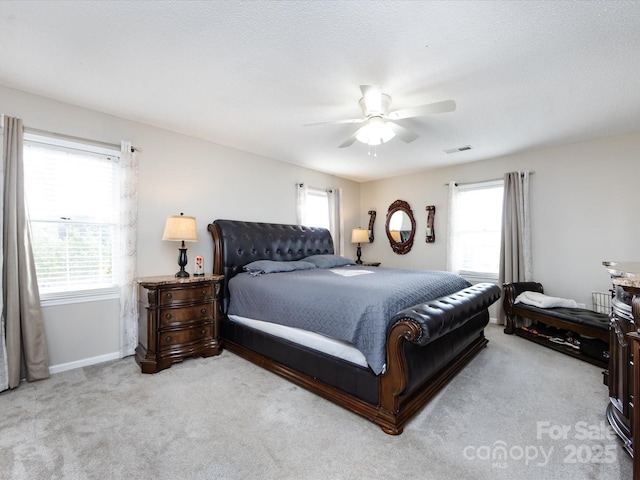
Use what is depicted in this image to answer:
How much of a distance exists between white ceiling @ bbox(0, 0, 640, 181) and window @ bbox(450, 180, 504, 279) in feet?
4.59

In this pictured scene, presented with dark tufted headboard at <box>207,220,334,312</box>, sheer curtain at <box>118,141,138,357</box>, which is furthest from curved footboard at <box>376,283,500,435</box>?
sheer curtain at <box>118,141,138,357</box>

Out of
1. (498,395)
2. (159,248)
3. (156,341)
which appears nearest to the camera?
(498,395)

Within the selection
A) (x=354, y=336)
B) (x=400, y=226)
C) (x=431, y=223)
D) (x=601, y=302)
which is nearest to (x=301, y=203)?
(x=400, y=226)

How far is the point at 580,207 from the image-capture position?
3.85 m

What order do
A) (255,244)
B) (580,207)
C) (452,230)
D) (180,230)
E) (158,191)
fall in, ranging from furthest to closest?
(452,230) → (255,244) → (580,207) → (158,191) → (180,230)

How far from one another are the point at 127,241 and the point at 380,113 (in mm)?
2901

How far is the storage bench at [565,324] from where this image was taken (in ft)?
9.70

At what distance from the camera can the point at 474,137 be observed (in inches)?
144

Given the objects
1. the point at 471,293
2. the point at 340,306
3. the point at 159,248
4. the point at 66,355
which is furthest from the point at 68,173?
the point at 471,293

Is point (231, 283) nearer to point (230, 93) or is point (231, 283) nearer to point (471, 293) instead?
point (230, 93)

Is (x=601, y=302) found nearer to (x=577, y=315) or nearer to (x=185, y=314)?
(x=577, y=315)

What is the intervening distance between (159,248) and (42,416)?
180cm

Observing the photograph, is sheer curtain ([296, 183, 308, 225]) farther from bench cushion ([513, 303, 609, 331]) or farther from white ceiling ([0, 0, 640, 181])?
bench cushion ([513, 303, 609, 331])

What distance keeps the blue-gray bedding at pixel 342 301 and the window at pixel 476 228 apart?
1.89m
